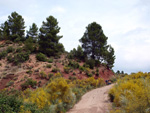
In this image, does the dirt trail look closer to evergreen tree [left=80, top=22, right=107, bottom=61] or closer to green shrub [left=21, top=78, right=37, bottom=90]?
green shrub [left=21, top=78, right=37, bottom=90]

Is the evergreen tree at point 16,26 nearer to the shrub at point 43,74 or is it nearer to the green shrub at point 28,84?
the shrub at point 43,74

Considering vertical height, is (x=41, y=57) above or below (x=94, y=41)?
below

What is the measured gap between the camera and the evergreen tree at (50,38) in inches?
1329

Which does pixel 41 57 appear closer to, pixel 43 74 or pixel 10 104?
pixel 43 74

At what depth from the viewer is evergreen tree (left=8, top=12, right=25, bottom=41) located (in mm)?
40125

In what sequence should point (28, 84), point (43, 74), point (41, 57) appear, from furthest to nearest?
point (41, 57), point (43, 74), point (28, 84)

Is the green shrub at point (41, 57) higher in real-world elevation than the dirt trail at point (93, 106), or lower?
higher

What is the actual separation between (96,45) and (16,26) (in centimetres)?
2088

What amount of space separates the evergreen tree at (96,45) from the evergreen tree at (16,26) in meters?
16.1

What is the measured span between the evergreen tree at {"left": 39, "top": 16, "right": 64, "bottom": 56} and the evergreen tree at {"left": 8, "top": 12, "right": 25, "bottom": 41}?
28.9 feet

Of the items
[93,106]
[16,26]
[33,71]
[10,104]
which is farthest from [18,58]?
[10,104]

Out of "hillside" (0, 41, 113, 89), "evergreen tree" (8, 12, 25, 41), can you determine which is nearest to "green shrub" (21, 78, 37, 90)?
"hillside" (0, 41, 113, 89)

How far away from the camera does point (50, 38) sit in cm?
3438

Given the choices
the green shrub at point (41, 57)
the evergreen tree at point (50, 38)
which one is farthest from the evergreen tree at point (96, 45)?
the green shrub at point (41, 57)
